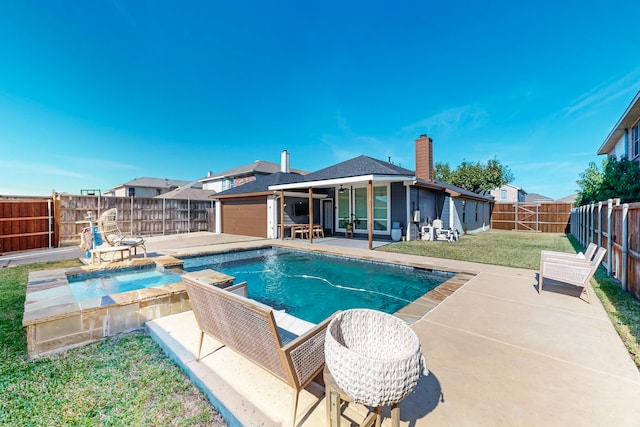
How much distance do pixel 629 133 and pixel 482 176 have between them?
1830 cm

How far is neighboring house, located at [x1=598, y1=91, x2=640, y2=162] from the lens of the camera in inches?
395

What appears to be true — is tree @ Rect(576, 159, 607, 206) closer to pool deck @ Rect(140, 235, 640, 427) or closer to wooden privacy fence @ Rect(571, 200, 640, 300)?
wooden privacy fence @ Rect(571, 200, 640, 300)

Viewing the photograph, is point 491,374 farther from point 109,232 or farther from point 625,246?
point 109,232

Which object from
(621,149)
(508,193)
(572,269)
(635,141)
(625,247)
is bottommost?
(572,269)

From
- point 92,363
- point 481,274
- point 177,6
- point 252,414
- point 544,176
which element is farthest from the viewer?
point 544,176

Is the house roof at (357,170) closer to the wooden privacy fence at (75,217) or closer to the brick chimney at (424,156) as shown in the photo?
the brick chimney at (424,156)

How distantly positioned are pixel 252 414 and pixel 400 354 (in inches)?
46.1

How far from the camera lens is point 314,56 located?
49.1 ft

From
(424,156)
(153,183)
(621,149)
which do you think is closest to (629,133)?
(621,149)

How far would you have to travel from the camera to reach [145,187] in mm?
32781

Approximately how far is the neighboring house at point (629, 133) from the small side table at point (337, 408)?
14.3 m

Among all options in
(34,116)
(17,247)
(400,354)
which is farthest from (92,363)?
(34,116)

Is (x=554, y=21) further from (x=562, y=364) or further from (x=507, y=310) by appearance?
(x=562, y=364)

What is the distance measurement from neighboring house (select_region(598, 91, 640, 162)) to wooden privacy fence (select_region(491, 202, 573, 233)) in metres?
5.12
